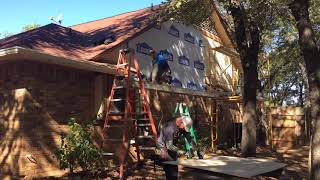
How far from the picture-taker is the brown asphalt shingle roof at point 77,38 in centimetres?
1201

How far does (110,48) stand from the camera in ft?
41.5

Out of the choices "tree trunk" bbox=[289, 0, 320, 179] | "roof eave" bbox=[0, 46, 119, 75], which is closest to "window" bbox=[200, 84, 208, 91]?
"roof eave" bbox=[0, 46, 119, 75]

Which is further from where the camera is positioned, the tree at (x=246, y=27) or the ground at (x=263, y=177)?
the tree at (x=246, y=27)

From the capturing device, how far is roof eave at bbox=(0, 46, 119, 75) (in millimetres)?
9177

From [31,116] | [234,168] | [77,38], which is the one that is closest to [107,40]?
[77,38]

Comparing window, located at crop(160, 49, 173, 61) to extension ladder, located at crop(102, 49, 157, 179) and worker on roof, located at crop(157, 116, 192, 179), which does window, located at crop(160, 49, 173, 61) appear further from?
worker on roof, located at crop(157, 116, 192, 179)

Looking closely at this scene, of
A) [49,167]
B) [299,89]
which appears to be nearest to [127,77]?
[49,167]

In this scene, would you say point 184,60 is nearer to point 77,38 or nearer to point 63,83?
point 77,38

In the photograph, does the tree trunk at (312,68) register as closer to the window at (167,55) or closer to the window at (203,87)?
the window at (167,55)

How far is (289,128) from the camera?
20.8 meters

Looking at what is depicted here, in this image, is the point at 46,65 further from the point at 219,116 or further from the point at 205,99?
the point at 219,116

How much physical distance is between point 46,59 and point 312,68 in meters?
6.12

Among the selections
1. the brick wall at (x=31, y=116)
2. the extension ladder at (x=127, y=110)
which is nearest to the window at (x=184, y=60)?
the extension ladder at (x=127, y=110)

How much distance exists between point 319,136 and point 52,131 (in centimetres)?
663
